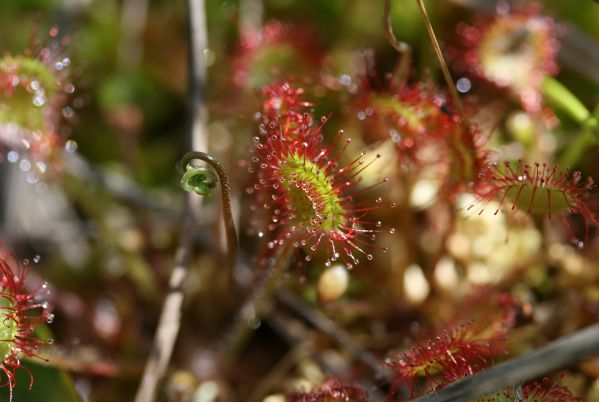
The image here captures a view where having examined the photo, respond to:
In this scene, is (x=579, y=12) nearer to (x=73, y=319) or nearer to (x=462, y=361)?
(x=462, y=361)

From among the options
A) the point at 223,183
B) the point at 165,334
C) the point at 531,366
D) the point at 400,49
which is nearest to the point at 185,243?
the point at 165,334

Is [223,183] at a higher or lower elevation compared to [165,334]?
higher

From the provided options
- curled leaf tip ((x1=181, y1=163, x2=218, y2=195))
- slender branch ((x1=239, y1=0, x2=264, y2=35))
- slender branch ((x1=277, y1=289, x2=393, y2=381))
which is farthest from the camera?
slender branch ((x1=239, y1=0, x2=264, y2=35))

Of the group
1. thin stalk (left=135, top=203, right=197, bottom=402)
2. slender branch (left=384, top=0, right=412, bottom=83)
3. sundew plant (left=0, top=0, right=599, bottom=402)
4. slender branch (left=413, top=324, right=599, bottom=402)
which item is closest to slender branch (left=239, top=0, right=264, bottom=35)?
sundew plant (left=0, top=0, right=599, bottom=402)

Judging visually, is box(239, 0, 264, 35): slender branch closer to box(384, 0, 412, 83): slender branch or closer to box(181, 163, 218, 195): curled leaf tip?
box(384, 0, 412, 83): slender branch

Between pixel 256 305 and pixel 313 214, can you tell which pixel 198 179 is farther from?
pixel 256 305

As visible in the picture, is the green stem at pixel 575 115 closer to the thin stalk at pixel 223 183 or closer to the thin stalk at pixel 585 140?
the thin stalk at pixel 585 140

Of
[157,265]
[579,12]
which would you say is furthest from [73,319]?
[579,12]

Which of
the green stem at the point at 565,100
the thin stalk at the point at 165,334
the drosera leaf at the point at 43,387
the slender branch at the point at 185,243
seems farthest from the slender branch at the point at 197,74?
the green stem at the point at 565,100

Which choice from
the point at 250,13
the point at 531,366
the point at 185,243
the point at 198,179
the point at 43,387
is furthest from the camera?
the point at 250,13
